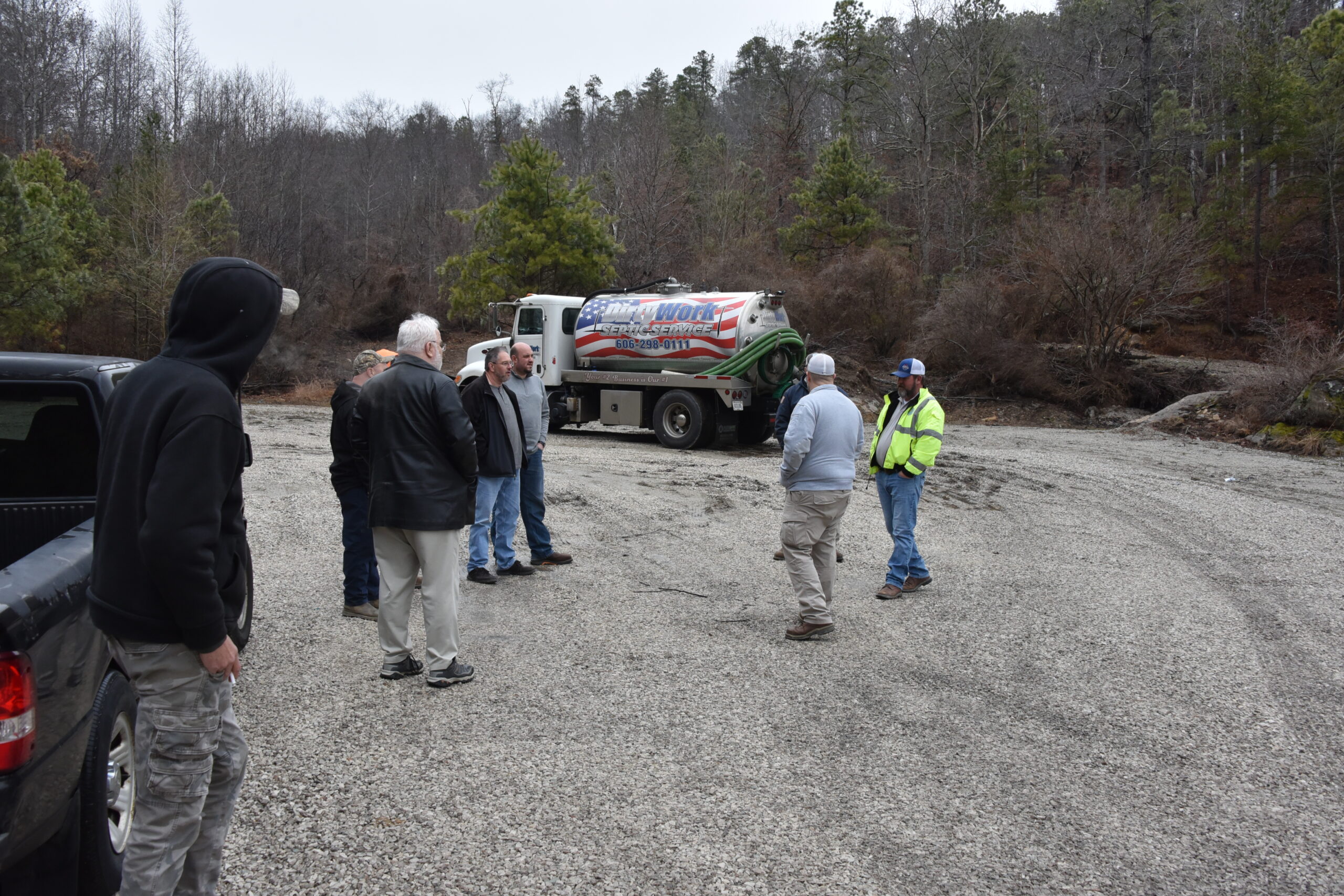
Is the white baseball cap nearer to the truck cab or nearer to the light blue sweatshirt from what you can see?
the light blue sweatshirt

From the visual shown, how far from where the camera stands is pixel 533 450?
24.4 ft

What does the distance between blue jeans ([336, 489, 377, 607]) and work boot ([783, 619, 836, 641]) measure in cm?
283

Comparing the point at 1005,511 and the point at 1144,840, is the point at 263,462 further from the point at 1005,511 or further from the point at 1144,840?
the point at 1144,840

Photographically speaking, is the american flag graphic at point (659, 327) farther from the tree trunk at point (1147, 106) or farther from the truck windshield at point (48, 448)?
the tree trunk at point (1147, 106)

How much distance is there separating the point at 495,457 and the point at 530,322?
12.5 metres

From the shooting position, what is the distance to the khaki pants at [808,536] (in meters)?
6.00

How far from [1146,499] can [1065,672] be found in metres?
7.58

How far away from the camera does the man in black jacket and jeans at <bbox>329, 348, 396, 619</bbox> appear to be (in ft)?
20.0

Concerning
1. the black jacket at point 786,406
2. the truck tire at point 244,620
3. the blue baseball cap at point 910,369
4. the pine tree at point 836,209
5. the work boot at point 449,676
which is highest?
the pine tree at point 836,209

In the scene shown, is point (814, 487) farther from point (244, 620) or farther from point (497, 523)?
point (244, 620)

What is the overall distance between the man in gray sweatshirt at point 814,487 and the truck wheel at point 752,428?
11814 mm

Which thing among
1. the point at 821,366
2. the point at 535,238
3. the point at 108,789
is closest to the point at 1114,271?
the point at 535,238

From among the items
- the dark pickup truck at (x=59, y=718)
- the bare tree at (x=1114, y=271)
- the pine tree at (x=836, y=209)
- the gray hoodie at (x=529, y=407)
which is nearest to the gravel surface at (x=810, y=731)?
the dark pickup truck at (x=59, y=718)

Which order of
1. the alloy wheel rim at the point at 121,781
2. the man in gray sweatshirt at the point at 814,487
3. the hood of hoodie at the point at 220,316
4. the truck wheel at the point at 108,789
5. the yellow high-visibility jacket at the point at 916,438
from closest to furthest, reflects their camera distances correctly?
the hood of hoodie at the point at 220,316 < the truck wheel at the point at 108,789 < the alloy wheel rim at the point at 121,781 < the man in gray sweatshirt at the point at 814,487 < the yellow high-visibility jacket at the point at 916,438
